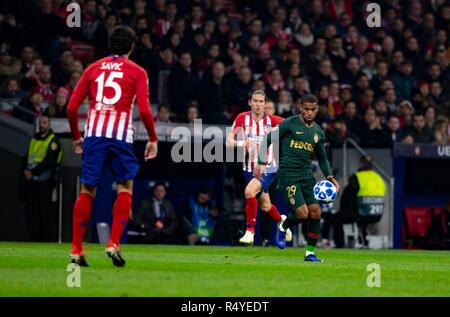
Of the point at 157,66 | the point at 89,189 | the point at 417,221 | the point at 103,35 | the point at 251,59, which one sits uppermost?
the point at 103,35

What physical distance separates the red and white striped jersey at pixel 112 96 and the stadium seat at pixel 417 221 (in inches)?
434

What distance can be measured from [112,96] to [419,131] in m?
12.0

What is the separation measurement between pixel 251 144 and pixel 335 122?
4635 millimetres

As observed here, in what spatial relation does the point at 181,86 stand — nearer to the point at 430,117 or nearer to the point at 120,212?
the point at 430,117

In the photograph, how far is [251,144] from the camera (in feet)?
55.8

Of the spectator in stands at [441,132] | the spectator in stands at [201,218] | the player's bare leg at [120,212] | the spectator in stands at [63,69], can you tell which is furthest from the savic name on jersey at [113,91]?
the spectator in stands at [441,132]

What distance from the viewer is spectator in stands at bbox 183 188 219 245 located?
2009 centimetres

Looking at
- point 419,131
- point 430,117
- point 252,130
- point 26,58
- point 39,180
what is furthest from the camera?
point 430,117

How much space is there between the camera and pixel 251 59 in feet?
75.6

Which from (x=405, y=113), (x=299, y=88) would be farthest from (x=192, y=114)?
(x=405, y=113)
